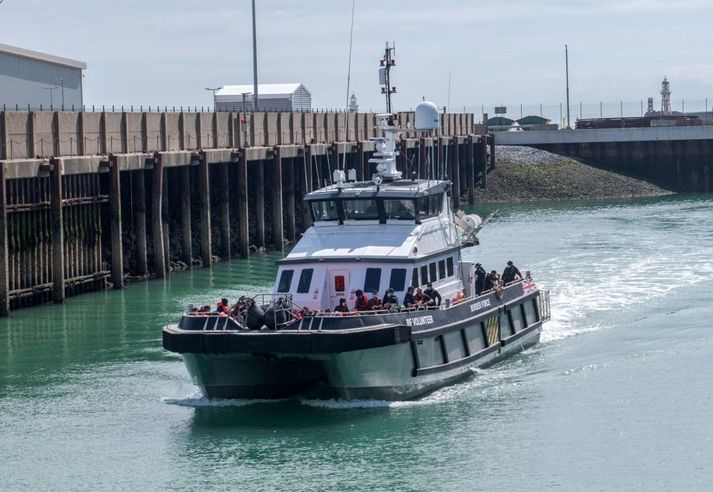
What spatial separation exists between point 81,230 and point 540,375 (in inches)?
760

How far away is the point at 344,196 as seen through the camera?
31766 mm

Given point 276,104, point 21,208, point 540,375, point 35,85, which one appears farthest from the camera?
point 276,104

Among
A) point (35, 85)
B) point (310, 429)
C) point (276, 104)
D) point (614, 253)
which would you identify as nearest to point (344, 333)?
point (310, 429)

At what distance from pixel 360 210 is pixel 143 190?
18.6 metres

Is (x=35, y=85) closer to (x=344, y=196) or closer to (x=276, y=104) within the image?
(x=276, y=104)

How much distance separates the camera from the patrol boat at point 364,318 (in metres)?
27.3

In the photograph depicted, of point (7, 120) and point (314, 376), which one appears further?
point (7, 120)

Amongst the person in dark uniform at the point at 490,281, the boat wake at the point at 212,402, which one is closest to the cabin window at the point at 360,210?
the person in dark uniform at the point at 490,281

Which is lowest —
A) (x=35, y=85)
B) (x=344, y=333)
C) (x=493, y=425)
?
(x=493, y=425)

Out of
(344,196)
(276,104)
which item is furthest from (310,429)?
(276,104)

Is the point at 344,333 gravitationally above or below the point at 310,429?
above

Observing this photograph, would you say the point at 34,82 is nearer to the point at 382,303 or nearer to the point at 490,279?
the point at 490,279

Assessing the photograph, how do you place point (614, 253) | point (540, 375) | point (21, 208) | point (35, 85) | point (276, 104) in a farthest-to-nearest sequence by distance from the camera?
point (276, 104), point (35, 85), point (614, 253), point (21, 208), point (540, 375)


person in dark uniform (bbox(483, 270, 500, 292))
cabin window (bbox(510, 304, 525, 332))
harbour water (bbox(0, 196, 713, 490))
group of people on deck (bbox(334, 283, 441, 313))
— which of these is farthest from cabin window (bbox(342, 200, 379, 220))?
cabin window (bbox(510, 304, 525, 332))
